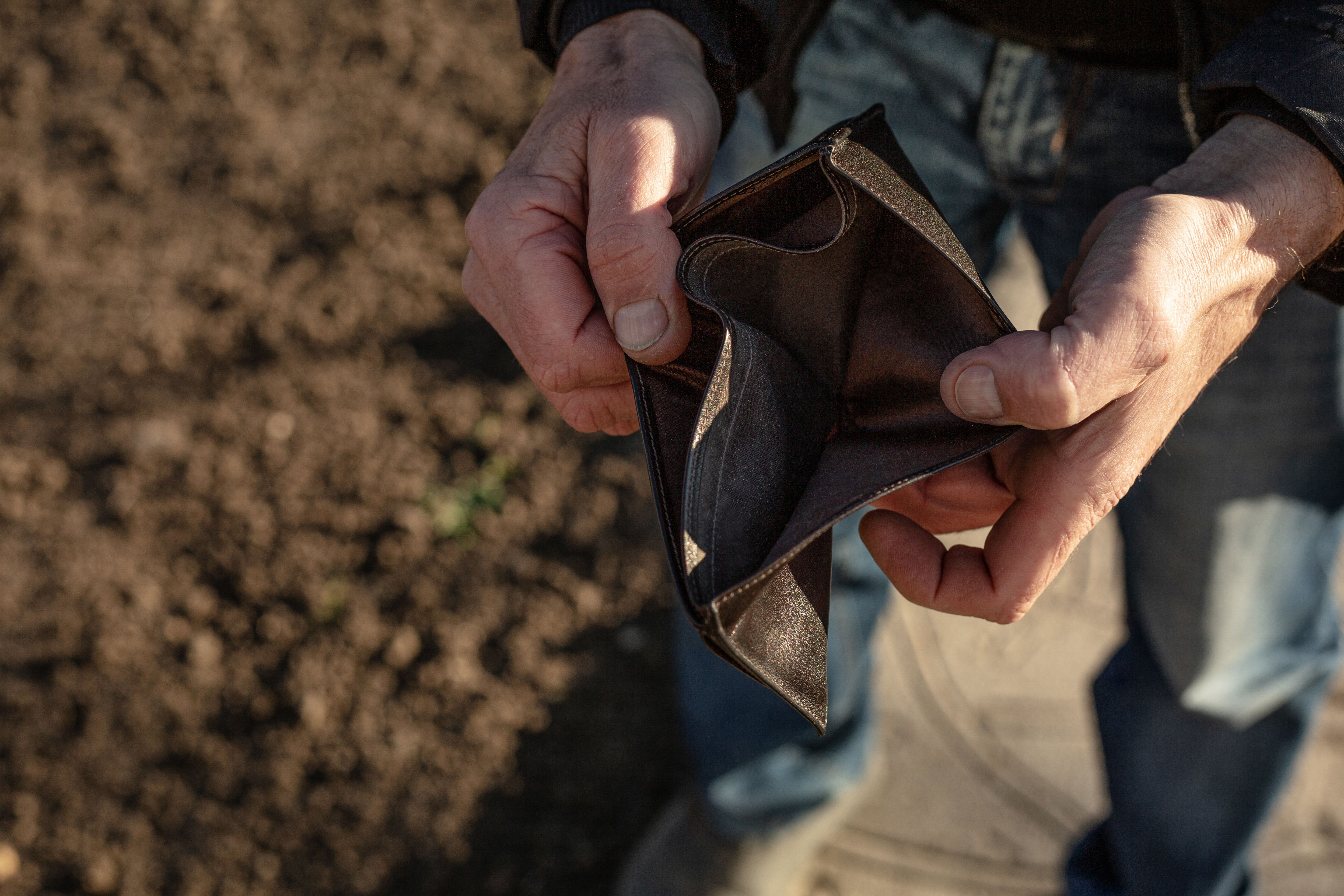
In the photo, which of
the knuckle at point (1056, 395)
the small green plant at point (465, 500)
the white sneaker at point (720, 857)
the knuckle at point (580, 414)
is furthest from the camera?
the small green plant at point (465, 500)

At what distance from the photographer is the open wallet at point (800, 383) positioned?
3.05 ft

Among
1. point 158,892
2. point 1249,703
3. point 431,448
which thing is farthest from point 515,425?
point 1249,703

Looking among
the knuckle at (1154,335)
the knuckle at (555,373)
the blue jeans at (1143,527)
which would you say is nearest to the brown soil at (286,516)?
the blue jeans at (1143,527)

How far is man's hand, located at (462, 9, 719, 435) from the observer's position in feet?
3.30

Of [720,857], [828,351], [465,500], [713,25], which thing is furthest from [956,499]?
[465,500]

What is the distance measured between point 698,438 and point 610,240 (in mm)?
243

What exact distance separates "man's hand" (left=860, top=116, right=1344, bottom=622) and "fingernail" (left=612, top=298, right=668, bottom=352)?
320mm

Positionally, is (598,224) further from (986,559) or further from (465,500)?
(465,500)

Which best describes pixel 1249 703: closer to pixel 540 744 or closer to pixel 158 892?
pixel 540 744

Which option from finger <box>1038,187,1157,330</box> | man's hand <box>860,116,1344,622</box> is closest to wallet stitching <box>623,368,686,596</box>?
man's hand <box>860,116,1344,622</box>

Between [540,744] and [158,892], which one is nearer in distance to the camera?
[158,892]

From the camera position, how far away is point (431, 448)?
99.3 inches

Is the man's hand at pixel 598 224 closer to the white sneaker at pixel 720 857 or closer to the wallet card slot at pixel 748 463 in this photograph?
the wallet card slot at pixel 748 463

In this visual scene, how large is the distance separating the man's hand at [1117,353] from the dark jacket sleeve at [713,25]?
0.50 metres
